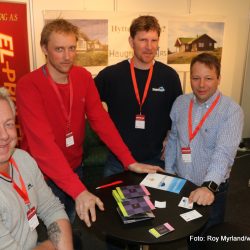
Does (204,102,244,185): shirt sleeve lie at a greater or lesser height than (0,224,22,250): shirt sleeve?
greater

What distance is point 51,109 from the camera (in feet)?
6.72

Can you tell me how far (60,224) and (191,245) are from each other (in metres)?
0.91

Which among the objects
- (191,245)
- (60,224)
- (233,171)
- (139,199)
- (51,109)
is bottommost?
(233,171)

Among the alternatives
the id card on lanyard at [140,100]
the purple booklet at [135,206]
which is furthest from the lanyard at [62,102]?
the purple booklet at [135,206]

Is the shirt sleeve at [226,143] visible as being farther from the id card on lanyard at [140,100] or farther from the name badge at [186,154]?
the id card on lanyard at [140,100]

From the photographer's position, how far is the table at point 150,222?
1.45m

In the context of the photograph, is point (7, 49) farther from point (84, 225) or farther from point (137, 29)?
point (84, 225)

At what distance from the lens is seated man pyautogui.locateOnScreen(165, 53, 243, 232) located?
2.01 meters

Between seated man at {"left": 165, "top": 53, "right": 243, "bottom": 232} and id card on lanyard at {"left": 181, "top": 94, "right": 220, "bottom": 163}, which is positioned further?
id card on lanyard at {"left": 181, "top": 94, "right": 220, "bottom": 163}

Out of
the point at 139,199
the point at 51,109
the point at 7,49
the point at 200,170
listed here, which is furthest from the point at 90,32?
the point at 139,199

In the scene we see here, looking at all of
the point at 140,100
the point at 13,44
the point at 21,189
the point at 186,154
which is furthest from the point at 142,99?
the point at 13,44

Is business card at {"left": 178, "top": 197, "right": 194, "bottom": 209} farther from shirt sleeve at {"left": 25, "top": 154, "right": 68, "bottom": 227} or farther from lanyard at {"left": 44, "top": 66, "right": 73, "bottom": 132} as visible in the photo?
lanyard at {"left": 44, "top": 66, "right": 73, "bottom": 132}

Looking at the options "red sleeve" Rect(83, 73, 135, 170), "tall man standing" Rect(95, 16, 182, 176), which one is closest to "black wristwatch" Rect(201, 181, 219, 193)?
"red sleeve" Rect(83, 73, 135, 170)

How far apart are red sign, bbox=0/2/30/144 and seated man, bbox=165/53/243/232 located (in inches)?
93.7
